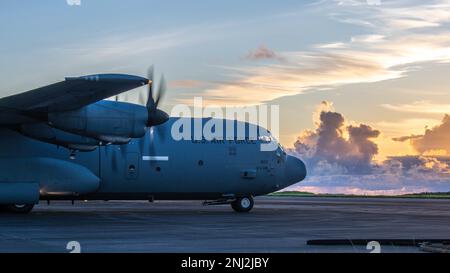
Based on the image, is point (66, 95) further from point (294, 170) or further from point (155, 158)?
point (294, 170)

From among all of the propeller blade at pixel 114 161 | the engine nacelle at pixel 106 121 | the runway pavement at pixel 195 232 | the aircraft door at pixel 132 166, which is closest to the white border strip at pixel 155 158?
the aircraft door at pixel 132 166

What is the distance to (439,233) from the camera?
83.7ft

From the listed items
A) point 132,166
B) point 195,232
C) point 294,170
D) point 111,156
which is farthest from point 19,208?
point 294,170

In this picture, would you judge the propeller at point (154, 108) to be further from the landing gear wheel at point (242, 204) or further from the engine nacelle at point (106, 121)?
the landing gear wheel at point (242, 204)

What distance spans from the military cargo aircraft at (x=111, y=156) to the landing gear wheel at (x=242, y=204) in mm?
54

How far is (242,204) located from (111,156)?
8.11 metres

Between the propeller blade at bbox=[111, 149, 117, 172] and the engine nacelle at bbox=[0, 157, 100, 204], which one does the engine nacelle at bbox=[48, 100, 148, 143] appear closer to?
the engine nacelle at bbox=[0, 157, 100, 204]

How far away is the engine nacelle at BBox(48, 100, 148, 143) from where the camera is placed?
27.5 metres

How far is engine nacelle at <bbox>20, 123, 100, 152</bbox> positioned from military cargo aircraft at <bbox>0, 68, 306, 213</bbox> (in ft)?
0.14

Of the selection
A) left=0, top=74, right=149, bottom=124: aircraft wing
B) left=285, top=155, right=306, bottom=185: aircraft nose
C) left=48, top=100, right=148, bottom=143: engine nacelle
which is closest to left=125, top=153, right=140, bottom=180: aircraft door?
left=48, top=100, right=148, bottom=143: engine nacelle

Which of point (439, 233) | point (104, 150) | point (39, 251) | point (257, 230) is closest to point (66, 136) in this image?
point (104, 150)

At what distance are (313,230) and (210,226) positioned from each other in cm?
420

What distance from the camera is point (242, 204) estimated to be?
3847 centimetres
